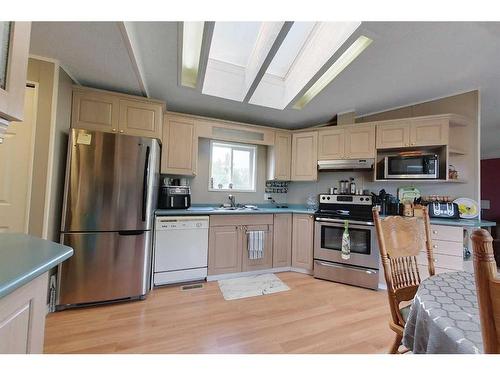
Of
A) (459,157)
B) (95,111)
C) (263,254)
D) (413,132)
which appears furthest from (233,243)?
(459,157)

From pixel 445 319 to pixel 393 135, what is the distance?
290 centimetres

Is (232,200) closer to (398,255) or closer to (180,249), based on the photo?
(180,249)

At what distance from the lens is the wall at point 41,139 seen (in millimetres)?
1920

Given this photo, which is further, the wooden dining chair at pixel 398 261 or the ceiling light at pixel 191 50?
the ceiling light at pixel 191 50

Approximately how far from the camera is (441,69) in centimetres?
240

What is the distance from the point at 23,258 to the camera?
77cm

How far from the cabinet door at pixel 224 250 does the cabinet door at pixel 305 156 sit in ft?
4.58

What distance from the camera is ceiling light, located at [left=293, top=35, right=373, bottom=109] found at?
6.86 ft

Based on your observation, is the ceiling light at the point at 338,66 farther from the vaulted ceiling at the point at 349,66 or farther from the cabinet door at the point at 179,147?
the cabinet door at the point at 179,147

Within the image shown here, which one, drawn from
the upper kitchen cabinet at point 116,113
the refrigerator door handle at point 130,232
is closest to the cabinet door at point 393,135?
the upper kitchen cabinet at point 116,113

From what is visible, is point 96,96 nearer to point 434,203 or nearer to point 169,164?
point 169,164

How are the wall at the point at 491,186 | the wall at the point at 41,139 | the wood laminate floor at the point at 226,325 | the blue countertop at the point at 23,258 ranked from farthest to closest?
the wall at the point at 491,186 < the wall at the point at 41,139 < the wood laminate floor at the point at 226,325 < the blue countertop at the point at 23,258

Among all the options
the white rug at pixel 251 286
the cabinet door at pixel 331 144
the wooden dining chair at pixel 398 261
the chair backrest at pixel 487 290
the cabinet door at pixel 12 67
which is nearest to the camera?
the chair backrest at pixel 487 290

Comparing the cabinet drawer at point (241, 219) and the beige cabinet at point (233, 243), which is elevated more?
the cabinet drawer at point (241, 219)
